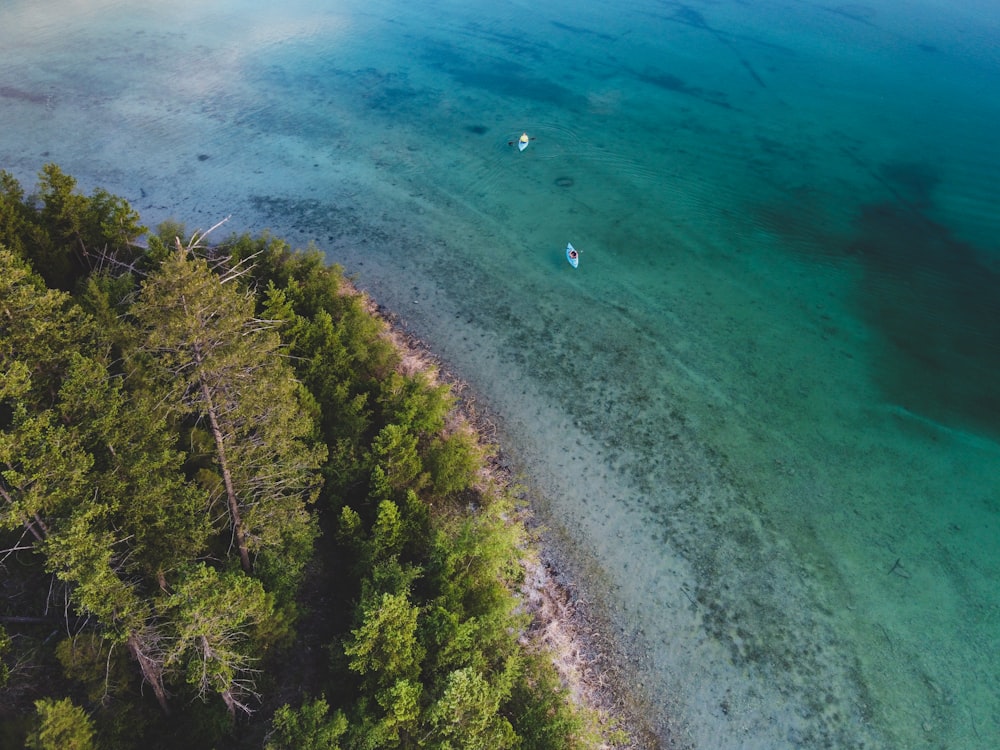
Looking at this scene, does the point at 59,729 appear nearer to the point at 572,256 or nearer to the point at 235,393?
the point at 235,393

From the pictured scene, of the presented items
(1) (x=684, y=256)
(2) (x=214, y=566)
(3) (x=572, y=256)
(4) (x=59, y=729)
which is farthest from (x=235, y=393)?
(1) (x=684, y=256)

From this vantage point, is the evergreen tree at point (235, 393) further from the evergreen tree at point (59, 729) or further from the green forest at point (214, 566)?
the evergreen tree at point (59, 729)

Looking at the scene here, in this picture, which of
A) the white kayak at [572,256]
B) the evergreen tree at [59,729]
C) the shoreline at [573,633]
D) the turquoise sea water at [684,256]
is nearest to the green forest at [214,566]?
the evergreen tree at [59,729]

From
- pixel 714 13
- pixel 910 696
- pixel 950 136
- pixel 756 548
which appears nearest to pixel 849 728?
pixel 910 696

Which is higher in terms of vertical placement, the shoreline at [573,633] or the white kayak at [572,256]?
the white kayak at [572,256]

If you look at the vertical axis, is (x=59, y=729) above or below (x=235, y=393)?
below

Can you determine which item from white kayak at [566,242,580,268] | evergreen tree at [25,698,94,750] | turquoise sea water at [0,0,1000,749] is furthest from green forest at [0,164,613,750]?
white kayak at [566,242,580,268]
